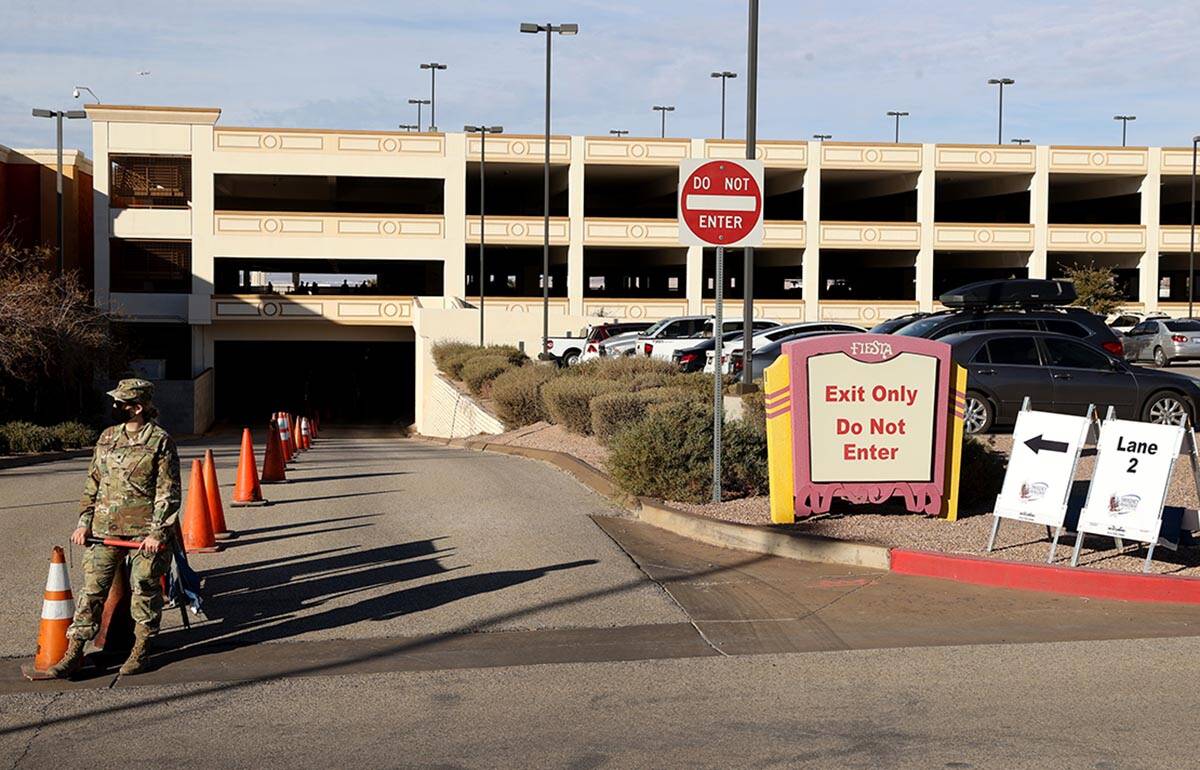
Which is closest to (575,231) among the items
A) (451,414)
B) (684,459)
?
(451,414)

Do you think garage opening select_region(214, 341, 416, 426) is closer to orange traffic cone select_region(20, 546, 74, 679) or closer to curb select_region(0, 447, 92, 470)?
curb select_region(0, 447, 92, 470)

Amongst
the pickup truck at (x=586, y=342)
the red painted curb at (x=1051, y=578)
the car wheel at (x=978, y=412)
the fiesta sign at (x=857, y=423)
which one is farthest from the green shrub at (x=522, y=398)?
the red painted curb at (x=1051, y=578)

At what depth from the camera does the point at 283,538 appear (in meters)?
12.0

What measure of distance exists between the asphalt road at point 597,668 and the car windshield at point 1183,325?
107 feet

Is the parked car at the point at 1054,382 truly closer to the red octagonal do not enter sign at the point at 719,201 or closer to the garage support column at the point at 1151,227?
the red octagonal do not enter sign at the point at 719,201

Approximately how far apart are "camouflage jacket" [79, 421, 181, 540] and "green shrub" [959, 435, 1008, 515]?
742 centimetres

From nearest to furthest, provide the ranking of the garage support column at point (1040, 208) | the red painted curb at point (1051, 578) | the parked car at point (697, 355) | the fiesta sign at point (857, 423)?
the red painted curb at point (1051, 578), the fiesta sign at point (857, 423), the parked car at point (697, 355), the garage support column at point (1040, 208)

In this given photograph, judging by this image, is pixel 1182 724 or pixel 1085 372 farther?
pixel 1085 372

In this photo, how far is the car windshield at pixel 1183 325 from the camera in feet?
129

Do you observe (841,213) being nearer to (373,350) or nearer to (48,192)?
(373,350)

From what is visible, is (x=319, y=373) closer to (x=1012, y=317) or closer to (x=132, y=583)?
(x=1012, y=317)

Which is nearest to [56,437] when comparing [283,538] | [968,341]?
[283,538]

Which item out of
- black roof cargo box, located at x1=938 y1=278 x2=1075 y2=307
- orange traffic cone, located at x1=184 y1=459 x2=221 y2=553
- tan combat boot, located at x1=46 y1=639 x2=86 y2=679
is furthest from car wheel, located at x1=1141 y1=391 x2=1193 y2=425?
tan combat boot, located at x1=46 y1=639 x2=86 y2=679

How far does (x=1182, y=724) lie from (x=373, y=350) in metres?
66.0
